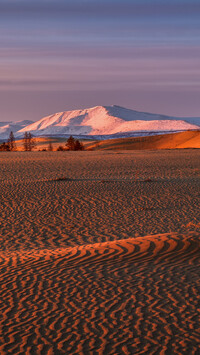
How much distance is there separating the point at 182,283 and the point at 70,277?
1909mm

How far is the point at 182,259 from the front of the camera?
9445 mm

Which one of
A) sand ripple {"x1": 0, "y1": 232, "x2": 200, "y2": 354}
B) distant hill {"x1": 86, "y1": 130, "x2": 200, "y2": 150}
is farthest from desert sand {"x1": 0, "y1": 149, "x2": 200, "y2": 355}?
distant hill {"x1": 86, "y1": 130, "x2": 200, "y2": 150}

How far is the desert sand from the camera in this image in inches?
226

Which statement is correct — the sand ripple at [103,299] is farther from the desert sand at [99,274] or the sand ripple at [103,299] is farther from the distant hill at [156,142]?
the distant hill at [156,142]

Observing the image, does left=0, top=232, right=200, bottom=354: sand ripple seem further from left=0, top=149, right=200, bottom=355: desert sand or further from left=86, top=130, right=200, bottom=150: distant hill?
left=86, top=130, right=200, bottom=150: distant hill

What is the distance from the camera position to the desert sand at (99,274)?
5.74m

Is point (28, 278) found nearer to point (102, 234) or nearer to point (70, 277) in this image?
point (70, 277)

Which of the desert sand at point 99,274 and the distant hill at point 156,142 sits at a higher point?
the distant hill at point 156,142

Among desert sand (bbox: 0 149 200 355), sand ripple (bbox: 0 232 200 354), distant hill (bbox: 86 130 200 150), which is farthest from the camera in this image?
distant hill (bbox: 86 130 200 150)

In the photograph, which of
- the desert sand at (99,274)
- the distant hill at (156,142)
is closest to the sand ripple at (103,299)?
the desert sand at (99,274)

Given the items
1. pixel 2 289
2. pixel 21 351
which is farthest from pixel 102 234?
pixel 21 351

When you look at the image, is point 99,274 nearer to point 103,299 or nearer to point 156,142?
point 103,299

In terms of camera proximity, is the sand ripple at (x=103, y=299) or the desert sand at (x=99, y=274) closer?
the sand ripple at (x=103, y=299)

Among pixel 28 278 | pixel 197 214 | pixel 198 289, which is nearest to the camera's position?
pixel 198 289
